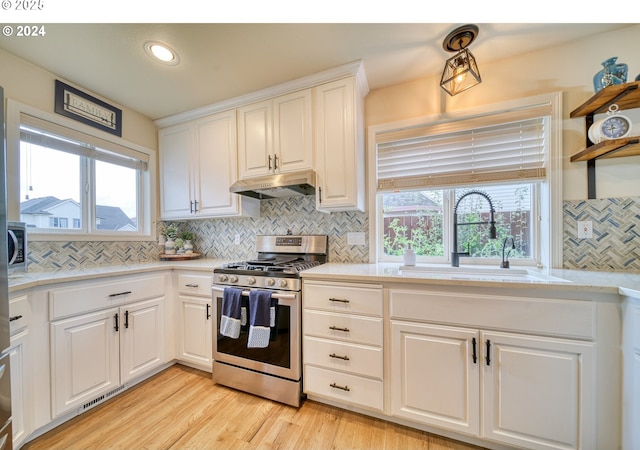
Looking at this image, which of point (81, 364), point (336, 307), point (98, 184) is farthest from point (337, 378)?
point (98, 184)

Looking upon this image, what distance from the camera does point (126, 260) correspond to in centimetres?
221

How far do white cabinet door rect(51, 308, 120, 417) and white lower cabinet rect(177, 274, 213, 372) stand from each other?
434 millimetres

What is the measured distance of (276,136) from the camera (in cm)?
197

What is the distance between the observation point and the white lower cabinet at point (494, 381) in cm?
108

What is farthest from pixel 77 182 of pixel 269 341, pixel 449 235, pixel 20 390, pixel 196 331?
pixel 449 235

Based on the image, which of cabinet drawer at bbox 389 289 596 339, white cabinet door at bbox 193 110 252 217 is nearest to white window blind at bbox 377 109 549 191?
cabinet drawer at bbox 389 289 596 339

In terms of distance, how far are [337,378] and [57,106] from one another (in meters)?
2.91

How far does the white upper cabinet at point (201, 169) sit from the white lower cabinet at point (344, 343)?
1.19 meters

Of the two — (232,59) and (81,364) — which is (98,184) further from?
(232,59)

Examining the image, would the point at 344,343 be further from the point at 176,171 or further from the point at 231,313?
the point at 176,171

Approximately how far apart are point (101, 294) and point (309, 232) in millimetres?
1589

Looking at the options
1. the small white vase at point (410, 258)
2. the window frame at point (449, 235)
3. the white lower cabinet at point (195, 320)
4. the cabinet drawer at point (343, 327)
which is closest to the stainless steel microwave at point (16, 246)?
the white lower cabinet at point (195, 320)

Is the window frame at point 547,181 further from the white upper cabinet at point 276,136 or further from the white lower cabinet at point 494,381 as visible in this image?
the white upper cabinet at point 276,136

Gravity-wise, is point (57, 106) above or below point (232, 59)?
below
